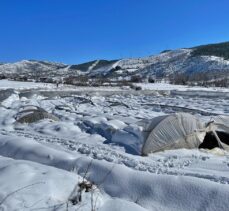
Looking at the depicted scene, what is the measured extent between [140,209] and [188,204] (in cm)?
59

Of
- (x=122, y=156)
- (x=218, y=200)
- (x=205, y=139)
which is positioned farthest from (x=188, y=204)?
(x=205, y=139)

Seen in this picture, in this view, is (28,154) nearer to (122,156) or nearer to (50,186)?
(122,156)

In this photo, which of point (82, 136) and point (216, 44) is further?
point (216, 44)

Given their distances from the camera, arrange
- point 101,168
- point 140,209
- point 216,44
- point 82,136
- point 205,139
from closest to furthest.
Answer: point 140,209 < point 101,168 < point 205,139 < point 82,136 < point 216,44

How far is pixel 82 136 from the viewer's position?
11.1 meters

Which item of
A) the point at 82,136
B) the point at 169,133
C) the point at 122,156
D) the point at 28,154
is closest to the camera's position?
the point at 28,154

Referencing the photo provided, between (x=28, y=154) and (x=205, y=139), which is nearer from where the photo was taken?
(x=28, y=154)

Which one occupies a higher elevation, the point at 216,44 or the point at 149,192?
the point at 216,44

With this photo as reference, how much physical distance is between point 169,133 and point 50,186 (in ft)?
15.1

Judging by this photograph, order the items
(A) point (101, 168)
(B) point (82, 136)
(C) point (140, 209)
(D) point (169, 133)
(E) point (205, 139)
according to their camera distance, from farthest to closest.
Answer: (B) point (82, 136) < (E) point (205, 139) < (D) point (169, 133) < (A) point (101, 168) < (C) point (140, 209)

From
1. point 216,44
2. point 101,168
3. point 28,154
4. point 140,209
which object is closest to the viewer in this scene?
point 140,209

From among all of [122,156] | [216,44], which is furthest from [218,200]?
[216,44]

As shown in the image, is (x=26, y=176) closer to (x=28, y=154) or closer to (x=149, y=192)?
(x=149, y=192)

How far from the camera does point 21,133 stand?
11.5 meters
